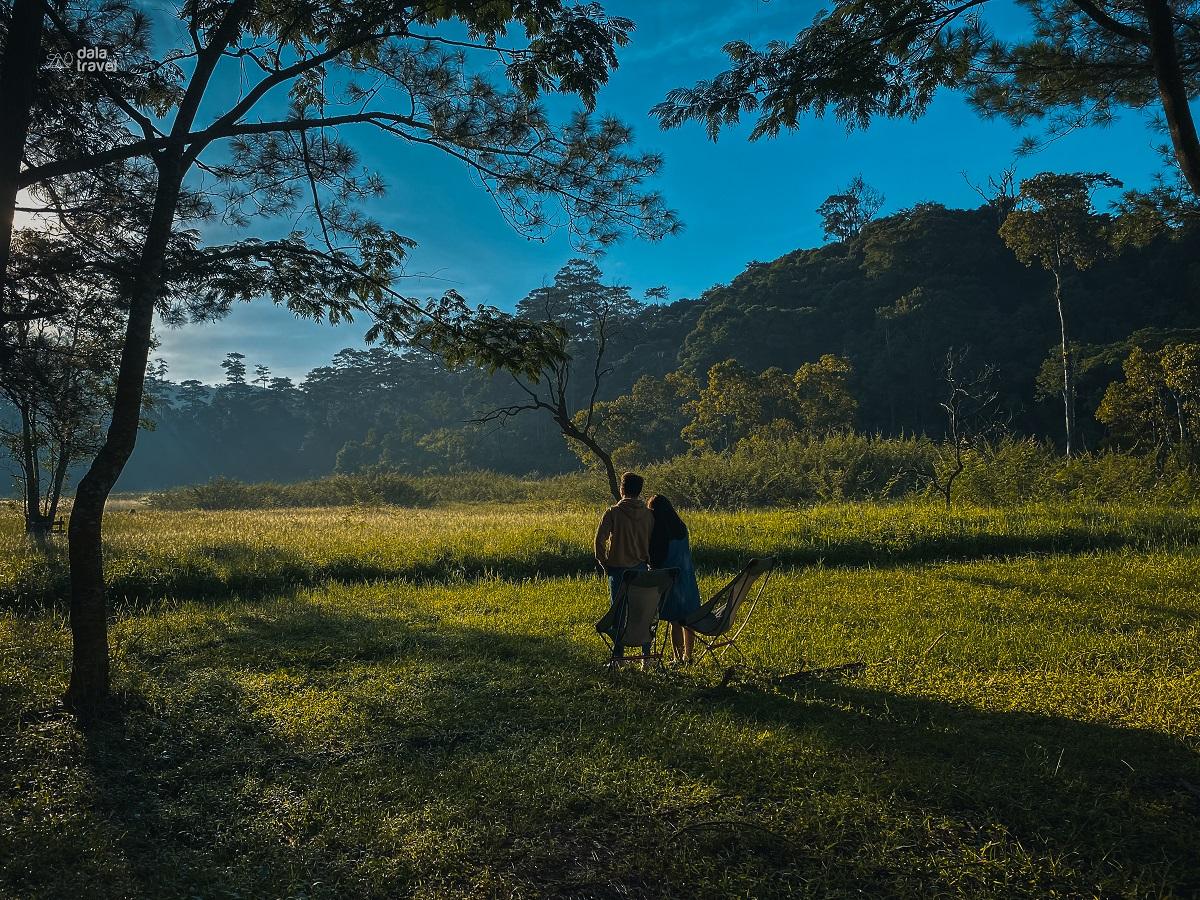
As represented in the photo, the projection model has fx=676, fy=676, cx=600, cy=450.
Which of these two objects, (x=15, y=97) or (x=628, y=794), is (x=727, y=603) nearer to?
(x=628, y=794)

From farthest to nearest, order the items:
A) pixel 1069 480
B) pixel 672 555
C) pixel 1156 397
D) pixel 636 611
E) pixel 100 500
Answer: pixel 1156 397, pixel 1069 480, pixel 672 555, pixel 636 611, pixel 100 500

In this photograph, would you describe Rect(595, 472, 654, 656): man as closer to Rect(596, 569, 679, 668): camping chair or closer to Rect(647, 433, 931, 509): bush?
Rect(596, 569, 679, 668): camping chair

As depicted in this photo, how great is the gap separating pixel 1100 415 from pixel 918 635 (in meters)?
29.8

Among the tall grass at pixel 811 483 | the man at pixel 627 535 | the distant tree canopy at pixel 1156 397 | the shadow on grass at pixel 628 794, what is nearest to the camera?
the shadow on grass at pixel 628 794

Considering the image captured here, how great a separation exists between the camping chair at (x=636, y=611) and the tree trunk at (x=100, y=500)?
12.3ft

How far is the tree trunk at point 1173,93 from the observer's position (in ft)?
17.2

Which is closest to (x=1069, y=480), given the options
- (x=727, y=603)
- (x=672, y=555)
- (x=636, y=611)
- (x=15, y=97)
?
(x=672, y=555)

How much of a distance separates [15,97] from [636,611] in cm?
551

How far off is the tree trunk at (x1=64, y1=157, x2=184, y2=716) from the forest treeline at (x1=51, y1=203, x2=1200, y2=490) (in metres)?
11.1

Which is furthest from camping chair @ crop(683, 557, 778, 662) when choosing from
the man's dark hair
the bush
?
the bush

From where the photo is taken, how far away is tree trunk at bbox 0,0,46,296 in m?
4.23

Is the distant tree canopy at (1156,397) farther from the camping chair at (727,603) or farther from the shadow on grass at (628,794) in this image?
the shadow on grass at (628,794)

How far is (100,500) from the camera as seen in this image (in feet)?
16.6

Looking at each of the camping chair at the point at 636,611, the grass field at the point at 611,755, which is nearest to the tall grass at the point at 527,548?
the grass field at the point at 611,755
